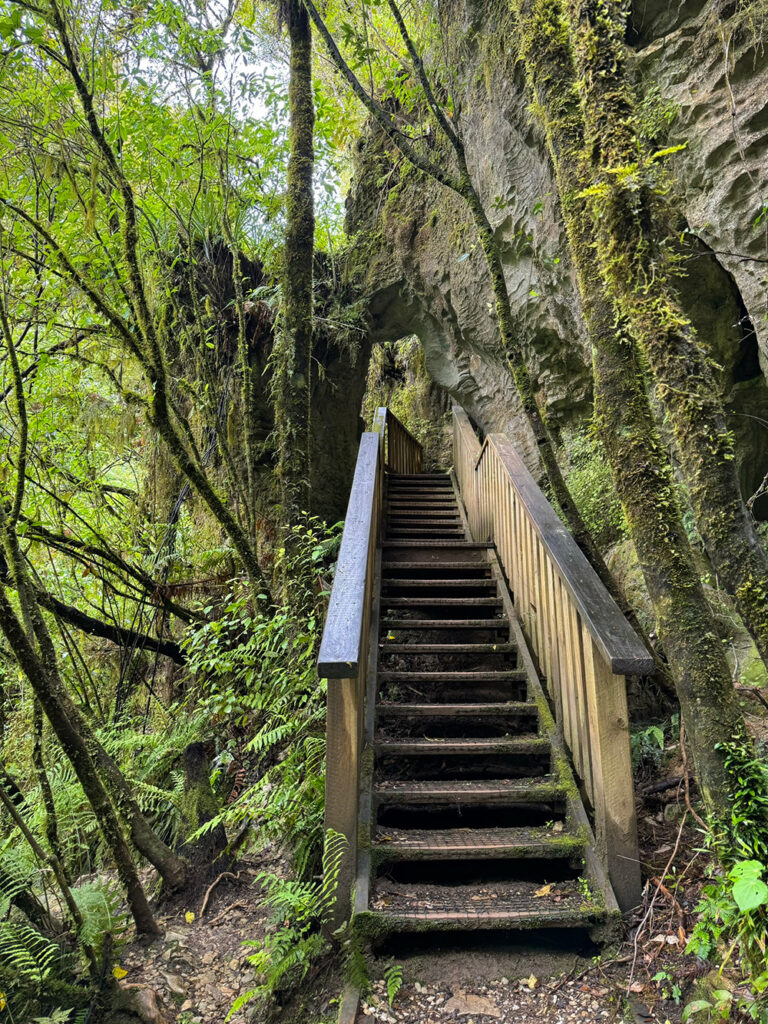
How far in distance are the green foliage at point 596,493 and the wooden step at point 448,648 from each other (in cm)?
169

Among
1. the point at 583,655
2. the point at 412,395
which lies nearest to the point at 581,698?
the point at 583,655

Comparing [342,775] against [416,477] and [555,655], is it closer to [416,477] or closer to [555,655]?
[555,655]

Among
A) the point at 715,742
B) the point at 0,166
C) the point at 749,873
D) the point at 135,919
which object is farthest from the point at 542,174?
the point at 135,919

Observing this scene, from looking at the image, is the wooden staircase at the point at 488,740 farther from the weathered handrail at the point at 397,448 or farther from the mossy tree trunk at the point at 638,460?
the weathered handrail at the point at 397,448

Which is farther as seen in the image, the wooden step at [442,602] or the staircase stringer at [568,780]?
the wooden step at [442,602]

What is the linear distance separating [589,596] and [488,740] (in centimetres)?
106

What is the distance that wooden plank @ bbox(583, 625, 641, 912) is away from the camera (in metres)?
2.29

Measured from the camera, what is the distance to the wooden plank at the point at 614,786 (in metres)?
2.29

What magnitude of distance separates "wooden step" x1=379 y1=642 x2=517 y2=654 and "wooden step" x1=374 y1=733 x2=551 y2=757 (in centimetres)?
79

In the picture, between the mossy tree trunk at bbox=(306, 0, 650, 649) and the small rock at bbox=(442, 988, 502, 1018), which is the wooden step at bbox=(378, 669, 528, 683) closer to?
the mossy tree trunk at bbox=(306, 0, 650, 649)

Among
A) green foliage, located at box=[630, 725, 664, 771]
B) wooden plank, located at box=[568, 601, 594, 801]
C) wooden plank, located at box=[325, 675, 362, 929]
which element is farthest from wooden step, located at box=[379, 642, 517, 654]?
wooden plank, located at box=[325, 675, 362, 929]

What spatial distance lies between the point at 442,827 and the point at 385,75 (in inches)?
264

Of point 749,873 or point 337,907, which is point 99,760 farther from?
point 749,873

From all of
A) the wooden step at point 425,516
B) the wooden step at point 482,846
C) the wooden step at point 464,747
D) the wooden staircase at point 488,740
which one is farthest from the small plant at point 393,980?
the wooden step at point 425,516
